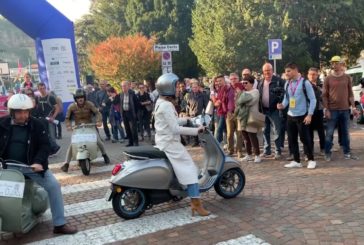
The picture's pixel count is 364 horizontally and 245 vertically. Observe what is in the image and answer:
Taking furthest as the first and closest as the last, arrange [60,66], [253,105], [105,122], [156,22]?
1. [156,22]
2. [105,122]
3. [60,66]
4. [253,105]

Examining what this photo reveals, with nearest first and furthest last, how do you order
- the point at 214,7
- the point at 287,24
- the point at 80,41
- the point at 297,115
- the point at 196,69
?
the point at 297,115, the point at 287,24, the point at 214,7, the point at 196,69, the point at 80,41

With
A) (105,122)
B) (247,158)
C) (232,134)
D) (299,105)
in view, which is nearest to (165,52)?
(105,122)

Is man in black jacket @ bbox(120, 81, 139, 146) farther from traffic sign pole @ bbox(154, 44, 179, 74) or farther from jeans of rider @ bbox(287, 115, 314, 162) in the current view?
jeans of rider @ bbox(287, 115, 314, 162)

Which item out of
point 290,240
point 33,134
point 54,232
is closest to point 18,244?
point 54,232

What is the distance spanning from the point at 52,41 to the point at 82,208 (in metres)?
8.42

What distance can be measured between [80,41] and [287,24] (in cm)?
3529

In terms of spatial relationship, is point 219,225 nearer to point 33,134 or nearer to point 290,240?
point 290,240

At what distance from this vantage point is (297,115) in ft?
24.8

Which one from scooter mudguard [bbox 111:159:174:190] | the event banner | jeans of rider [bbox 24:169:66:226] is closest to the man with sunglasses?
scooter mudguard [bbox 111:159:174:190]

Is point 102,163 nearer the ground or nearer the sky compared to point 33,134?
nearer the ground

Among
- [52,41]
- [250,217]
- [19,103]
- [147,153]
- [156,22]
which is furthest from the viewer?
[156,22]

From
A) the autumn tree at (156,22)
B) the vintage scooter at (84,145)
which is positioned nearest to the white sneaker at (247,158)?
the vintage scooter at (84,145)

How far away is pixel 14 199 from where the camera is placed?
4559 mm

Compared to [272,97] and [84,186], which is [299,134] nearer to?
[272,97]
